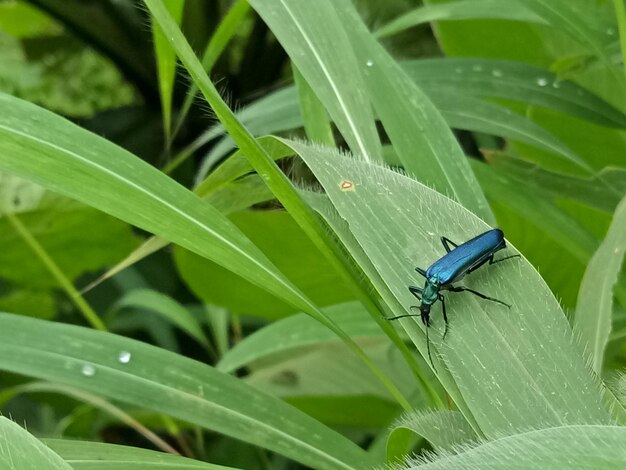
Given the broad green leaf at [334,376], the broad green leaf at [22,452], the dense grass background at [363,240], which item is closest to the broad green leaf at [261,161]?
the dense grass background at [363,240]

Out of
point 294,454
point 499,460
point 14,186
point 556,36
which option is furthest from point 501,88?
point 14,186

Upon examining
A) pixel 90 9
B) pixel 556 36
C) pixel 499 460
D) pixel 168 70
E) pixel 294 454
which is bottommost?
pixel 294 454

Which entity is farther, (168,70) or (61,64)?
(61,64)

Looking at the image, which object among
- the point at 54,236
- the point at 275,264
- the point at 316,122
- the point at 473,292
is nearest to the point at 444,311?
the point at 473,292

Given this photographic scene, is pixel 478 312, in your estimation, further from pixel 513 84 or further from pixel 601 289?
pixel 513 84

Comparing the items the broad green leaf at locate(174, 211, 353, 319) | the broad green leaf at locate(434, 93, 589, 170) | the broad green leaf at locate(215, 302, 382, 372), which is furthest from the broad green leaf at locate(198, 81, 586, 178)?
the broad green leaf at locate(215, 302, 382, 372)

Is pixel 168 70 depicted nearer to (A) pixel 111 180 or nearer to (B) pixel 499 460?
(A) pixel 111 180

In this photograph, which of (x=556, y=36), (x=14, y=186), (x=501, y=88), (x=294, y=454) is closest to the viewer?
(x=294, y=454)
